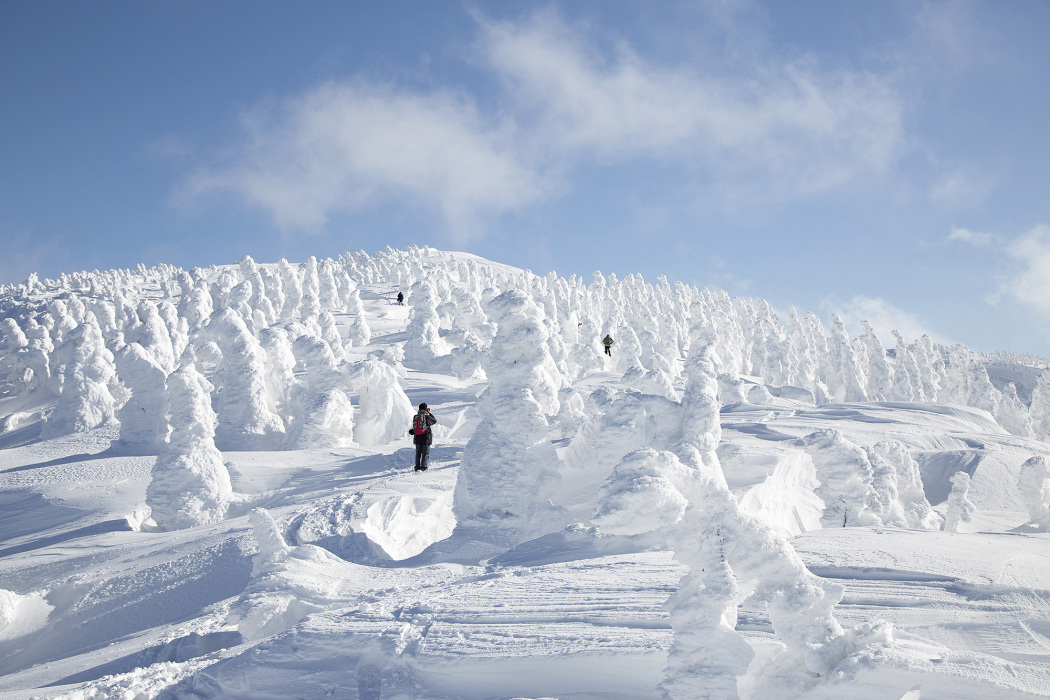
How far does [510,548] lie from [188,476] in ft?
25.8

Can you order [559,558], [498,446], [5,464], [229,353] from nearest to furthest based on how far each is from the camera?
[559,558], [498,446], [5,464], [229,353]

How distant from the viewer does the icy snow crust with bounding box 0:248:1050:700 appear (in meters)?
3.99

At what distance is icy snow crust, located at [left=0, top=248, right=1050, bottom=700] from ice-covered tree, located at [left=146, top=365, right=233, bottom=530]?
0.06 meters

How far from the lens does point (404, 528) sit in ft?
32.0

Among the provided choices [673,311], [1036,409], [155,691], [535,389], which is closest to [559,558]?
[535,389]

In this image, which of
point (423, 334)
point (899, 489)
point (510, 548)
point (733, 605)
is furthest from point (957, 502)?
point (423, 334)

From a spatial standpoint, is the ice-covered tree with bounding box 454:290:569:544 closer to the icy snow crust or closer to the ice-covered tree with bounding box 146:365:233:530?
the icy snow crust

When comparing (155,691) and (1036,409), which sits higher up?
(1036,409)

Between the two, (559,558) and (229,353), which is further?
(229,353)

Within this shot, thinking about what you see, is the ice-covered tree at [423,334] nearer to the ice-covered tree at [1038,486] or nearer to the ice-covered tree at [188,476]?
the ice-covered tree at [188,476]

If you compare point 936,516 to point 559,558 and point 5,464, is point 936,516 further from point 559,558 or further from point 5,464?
point 5,464

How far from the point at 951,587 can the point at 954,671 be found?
2.13 meters

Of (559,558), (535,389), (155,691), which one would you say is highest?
(535,389)

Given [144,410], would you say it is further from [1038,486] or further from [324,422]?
[1038,486]
